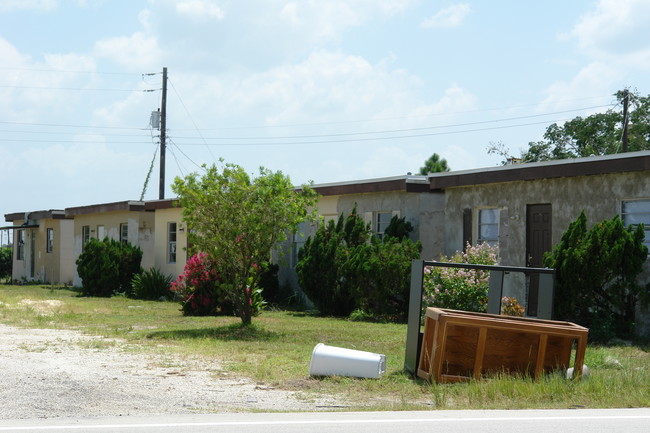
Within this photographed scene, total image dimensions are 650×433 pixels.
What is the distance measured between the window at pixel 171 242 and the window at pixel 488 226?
1296cm

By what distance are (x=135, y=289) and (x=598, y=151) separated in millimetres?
23089

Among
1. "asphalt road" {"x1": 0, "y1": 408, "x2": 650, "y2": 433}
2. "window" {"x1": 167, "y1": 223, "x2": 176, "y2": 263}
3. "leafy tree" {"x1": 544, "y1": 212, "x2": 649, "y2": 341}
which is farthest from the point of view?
"window" {"x1": 167, "y1": 223, "x2": 176, "y2": 263}

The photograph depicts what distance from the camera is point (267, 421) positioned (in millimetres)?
8070

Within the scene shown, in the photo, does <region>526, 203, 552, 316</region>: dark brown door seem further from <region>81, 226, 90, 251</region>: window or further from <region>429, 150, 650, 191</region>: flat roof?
<region>81, 226, 90, 251</region>: window

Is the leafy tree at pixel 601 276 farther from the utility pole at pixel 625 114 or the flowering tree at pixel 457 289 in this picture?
the utility pole at pixel 625 114

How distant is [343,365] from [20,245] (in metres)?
34.6

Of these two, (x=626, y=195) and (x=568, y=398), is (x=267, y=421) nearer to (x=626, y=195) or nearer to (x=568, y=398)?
(x=568, y=398)

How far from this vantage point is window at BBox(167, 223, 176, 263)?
29656 mm

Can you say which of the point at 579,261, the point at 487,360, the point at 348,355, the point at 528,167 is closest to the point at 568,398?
the point at 487,360

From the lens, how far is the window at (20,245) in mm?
41844

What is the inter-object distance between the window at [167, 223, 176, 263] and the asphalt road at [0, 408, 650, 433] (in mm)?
21473

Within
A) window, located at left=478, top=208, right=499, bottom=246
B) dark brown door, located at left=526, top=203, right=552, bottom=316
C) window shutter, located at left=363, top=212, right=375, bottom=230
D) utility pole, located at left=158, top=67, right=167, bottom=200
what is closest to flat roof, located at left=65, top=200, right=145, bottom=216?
utility pole, located at left=158, top=67, right=167, bottom=200

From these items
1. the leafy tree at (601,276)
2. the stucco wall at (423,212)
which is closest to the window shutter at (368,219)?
the stucco wall at (423,212)

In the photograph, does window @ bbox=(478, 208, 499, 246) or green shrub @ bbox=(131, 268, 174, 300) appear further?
green shrub @ bbox=(131, 268, 174, 300)
